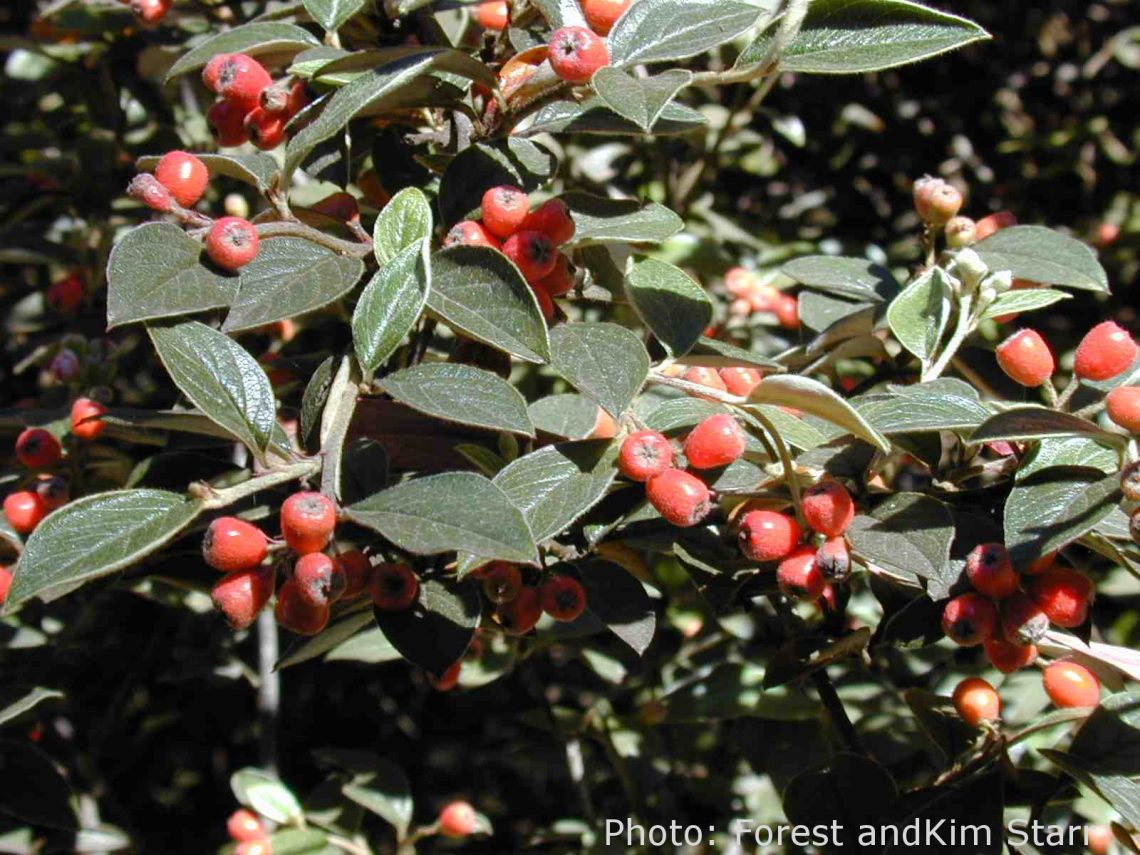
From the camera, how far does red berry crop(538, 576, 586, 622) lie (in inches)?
55.1

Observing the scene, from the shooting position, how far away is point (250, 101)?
4.96 ft

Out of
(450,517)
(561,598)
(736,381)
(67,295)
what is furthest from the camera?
(67,295)

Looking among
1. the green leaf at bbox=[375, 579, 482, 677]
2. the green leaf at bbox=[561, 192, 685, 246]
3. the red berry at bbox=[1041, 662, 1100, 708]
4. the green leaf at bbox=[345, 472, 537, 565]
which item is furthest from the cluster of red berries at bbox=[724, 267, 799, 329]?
the green leaf at bbox=[345, 472, 537, 565]

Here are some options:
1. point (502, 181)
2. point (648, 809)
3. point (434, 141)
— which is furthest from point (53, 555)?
point (648, 809)

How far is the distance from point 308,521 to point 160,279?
0.36 meters

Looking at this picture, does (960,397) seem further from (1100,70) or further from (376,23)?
(1100,70)

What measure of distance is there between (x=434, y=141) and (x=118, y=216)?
4.23 feet

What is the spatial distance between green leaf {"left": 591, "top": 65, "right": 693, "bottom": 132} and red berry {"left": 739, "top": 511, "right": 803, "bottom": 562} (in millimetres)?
458

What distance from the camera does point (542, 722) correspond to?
225cm

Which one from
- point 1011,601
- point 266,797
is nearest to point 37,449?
point 266,797

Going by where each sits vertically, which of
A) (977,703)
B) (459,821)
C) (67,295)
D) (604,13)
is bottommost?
(459,821)

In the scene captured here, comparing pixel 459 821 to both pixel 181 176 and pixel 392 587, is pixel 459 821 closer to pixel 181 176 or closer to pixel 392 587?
pixel 392 587

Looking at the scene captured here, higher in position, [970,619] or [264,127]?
[264,127]

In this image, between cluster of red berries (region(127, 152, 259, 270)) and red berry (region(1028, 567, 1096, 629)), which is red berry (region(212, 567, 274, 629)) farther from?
red berry (region(1028, 567, 1096, 629))
